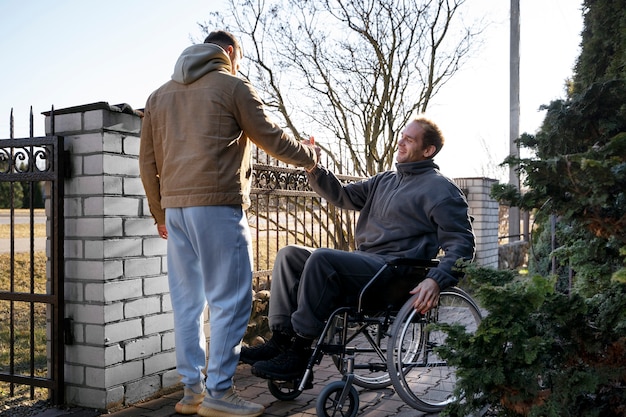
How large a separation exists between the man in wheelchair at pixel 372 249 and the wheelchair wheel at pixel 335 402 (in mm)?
153

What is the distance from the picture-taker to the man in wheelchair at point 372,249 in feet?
8.64

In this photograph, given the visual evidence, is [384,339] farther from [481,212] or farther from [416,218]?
[481,212]

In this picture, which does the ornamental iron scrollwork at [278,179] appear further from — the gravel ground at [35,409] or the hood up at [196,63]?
the gravel ground at [35,409]

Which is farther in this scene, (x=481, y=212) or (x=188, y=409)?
(x=481, y=212)

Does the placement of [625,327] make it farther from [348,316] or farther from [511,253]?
[511,253]

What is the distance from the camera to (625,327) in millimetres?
2074

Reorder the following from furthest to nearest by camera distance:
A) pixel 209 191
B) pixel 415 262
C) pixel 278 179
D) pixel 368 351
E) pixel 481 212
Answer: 1. pixel 481 212
2. pixel 278 179
3. pixel 368 351
4. pixel 415 262
5. pixel 209 191

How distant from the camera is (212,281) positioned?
2691 millimetres

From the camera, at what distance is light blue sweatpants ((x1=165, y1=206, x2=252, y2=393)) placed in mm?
2643

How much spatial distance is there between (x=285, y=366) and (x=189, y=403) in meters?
0.53

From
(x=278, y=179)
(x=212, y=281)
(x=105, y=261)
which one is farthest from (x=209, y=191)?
(x=278, y=179)

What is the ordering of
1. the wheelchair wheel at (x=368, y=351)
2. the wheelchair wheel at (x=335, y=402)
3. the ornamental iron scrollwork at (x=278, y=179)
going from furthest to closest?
the ornamental iron scrollwork at (x=278, y=179)
the wheelchair wheel at (x=368, y=351)
the wheelchair wheel at (x=335, y=402)

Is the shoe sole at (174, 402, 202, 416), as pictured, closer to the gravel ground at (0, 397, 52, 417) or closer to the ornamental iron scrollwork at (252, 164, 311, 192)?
the gravel ground at (0, 397, 52, 417)

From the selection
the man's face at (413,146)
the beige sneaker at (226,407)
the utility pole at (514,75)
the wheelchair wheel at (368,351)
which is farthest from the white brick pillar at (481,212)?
the beige sneaker at (226,407)
